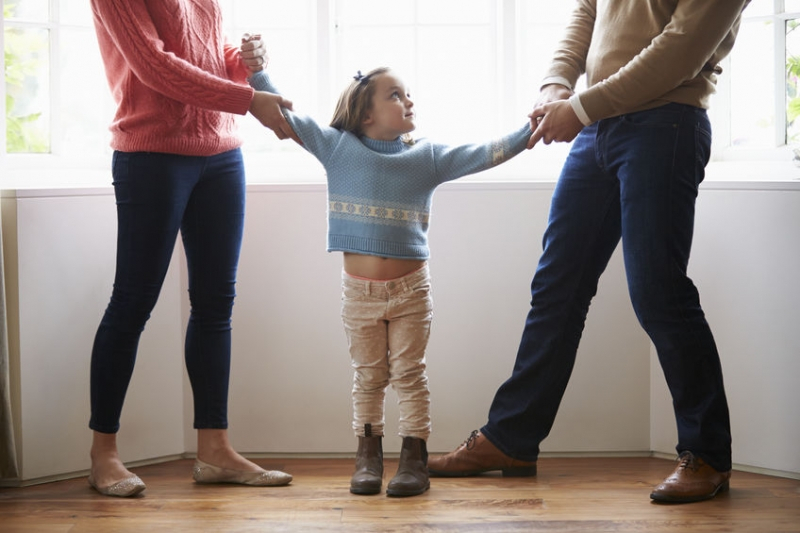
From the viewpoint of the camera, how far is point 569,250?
2.32 metres

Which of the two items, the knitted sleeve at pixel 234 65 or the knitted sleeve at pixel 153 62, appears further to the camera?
the knitted sleeve at pixel 234 65

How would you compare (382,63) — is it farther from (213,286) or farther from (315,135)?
(213,286)

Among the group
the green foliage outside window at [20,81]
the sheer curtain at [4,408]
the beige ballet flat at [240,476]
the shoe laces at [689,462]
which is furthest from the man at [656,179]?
the green foliage outside window at [20,81]

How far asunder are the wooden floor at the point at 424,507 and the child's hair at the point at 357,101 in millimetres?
914

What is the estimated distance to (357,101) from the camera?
2289mm

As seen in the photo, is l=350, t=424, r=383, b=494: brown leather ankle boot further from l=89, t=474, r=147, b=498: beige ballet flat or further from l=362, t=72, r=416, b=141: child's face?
l=362, t=72, r=416, b=141: child's face

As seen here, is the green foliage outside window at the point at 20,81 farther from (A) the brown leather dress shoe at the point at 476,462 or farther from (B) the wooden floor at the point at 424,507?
(A) the brown leather dress shoe at the point at 476,462

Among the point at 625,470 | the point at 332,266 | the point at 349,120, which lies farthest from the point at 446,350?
the point at 349,120

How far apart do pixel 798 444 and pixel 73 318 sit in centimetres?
200

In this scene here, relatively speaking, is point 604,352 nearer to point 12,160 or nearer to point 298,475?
point 298,475

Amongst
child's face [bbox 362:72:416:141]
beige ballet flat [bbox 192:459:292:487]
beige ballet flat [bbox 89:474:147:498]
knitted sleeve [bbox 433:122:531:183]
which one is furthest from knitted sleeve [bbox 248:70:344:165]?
beige ballet flat [bbox 89:474:147:498]

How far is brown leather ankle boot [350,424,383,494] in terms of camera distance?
2.25m

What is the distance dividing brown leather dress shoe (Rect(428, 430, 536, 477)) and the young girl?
5.0 inches

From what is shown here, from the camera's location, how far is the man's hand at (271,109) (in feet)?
7.32
